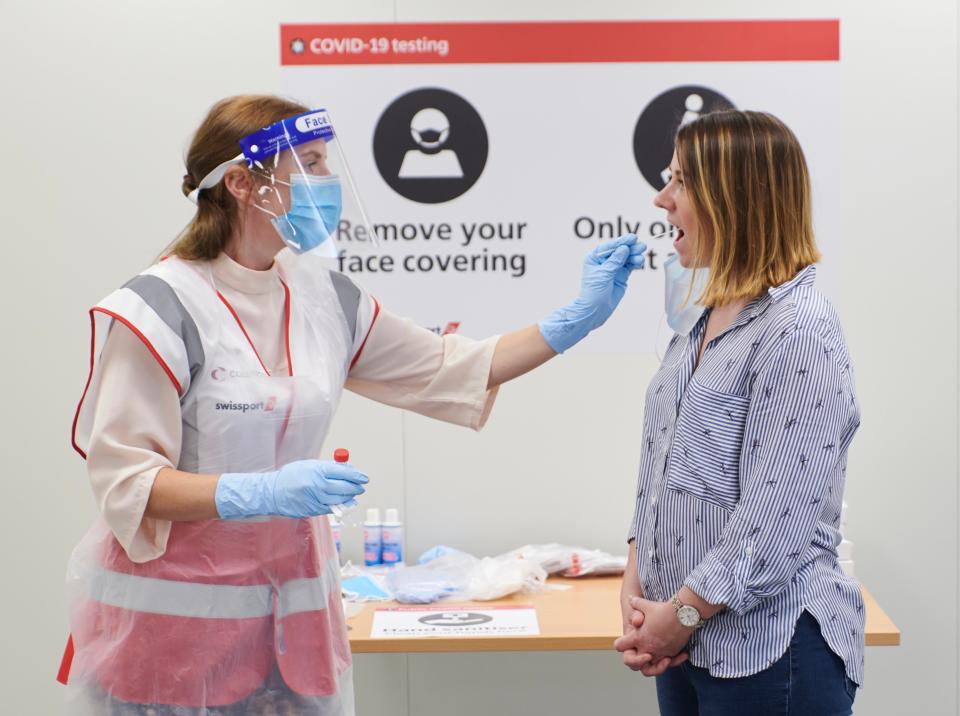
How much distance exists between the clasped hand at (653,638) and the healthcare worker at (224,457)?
498 mm

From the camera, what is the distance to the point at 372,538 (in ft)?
9.75

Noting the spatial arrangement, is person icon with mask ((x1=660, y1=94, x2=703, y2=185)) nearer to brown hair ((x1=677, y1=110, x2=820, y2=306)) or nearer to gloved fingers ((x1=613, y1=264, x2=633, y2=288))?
gloved fingers ((x1=613, y1=264, x2=633, y2=288))

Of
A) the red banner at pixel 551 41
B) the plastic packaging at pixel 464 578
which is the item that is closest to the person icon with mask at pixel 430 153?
the red banner at pixel 551 41

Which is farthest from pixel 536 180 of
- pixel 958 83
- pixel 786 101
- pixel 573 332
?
pixel 958 83

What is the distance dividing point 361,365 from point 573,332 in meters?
0.45

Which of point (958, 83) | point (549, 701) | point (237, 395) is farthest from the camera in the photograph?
point (549, 701)

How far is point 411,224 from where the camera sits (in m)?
3.01

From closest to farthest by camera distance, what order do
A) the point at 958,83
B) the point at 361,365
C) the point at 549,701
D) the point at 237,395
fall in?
the point at 237,395, the point at 361,365, the point at 958,83, the point at 549,701

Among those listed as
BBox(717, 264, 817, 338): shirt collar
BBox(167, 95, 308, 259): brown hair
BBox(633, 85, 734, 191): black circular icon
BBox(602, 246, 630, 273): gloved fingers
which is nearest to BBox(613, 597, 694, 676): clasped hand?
BBox(717, 264, 817, 338): shirt collar

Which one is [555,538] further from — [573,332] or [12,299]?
[12,299]

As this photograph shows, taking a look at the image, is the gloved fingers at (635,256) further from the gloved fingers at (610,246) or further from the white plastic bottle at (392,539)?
the white plastic bottle at (392,539)

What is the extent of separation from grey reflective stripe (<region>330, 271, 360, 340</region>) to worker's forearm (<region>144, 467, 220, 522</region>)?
0.48 metres

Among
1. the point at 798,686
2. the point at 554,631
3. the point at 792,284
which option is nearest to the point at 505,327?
the point at 554,631

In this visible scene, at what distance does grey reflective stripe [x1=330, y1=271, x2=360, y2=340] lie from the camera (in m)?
2.02
